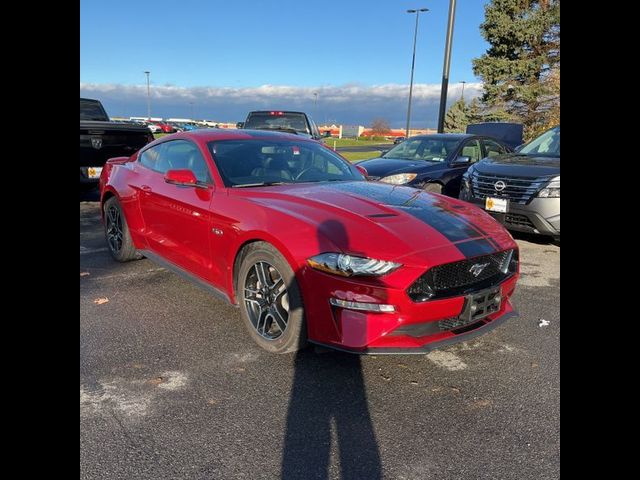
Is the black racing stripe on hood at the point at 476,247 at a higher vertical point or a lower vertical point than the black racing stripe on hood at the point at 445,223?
lower

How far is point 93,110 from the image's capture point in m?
11.5

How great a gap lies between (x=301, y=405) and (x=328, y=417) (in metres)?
0.19

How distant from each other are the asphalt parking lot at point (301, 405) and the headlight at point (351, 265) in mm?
730

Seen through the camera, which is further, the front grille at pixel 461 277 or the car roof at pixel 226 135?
the car roof at pixel 226 135

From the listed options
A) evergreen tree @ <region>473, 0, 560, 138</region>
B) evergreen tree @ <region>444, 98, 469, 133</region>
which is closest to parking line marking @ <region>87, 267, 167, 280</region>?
evergreen tree @ <region>473, 0, 560, 138</region>

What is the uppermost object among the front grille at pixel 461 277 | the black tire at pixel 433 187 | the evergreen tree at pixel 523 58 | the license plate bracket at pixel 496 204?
the evergreen tree at pixel 523 58

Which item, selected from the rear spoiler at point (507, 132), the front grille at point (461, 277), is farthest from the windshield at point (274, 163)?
the rear spoiler at point (507, 132)

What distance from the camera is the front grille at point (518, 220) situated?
605 centimetres

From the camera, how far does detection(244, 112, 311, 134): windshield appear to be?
12.1 metres

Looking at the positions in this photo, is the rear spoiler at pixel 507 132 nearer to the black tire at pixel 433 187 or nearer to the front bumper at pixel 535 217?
the black tire at pixel 433 187
